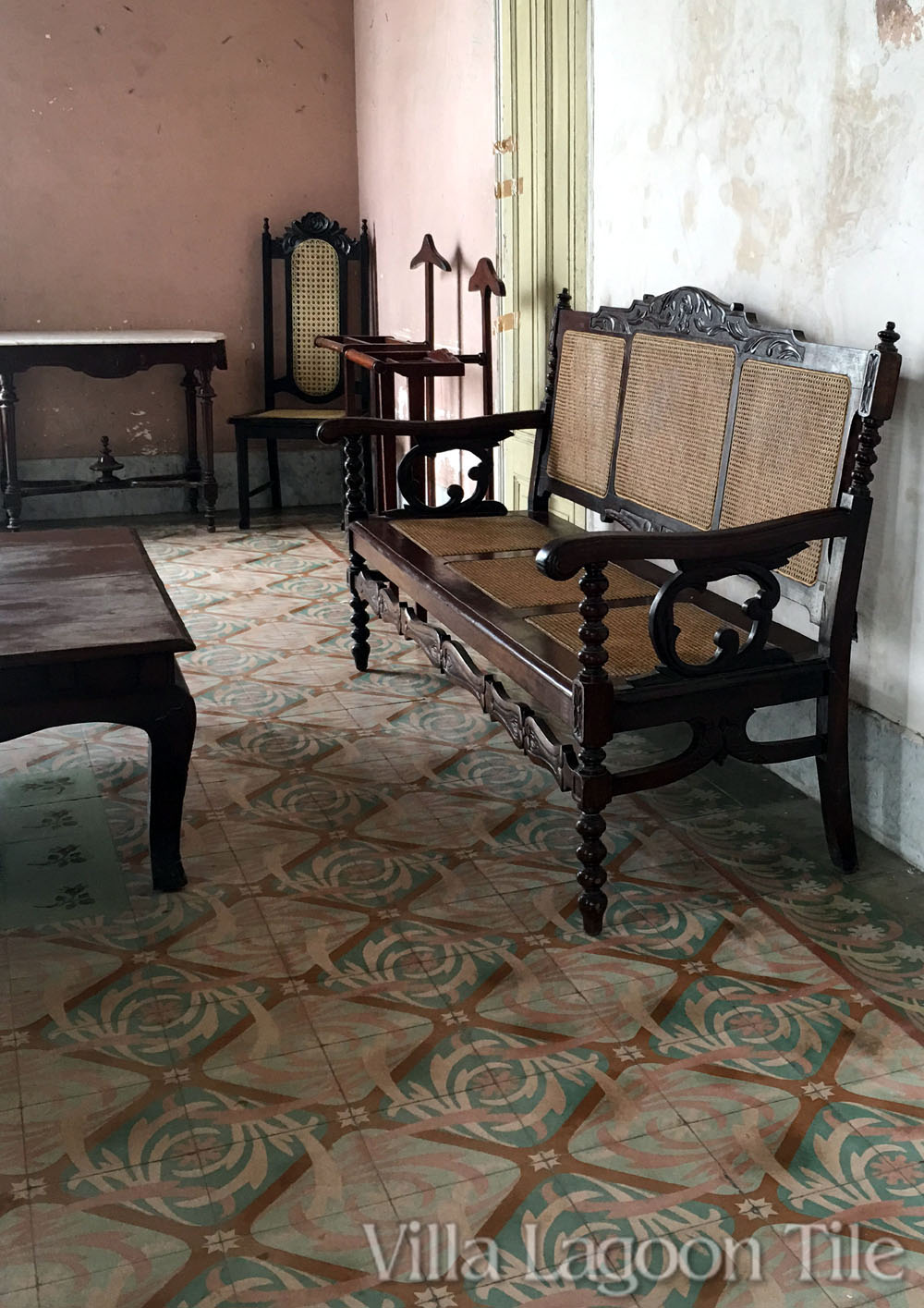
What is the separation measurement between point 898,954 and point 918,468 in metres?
0.96

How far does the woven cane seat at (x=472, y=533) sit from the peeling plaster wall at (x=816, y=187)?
774 millimetres

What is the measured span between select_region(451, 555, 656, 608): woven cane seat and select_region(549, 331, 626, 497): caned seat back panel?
0.39 meters

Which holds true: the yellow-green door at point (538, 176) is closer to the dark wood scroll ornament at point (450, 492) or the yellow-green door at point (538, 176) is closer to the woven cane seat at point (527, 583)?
the dark wood scroll ornament at point (450, 492)

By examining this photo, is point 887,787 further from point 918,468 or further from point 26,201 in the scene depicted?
point 26,201

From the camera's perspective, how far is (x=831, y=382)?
250cm

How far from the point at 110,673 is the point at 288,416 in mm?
3794

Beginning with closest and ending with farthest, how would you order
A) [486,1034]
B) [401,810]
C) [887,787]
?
[486,1034], [887,787], [401,810]

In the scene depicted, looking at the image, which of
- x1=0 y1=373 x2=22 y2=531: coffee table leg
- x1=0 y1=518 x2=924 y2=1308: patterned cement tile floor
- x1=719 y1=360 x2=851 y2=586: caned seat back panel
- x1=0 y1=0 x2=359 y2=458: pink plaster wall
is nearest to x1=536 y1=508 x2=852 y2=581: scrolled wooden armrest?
x1=719 y1=360 x2=851 y2=586: caned seat back panel

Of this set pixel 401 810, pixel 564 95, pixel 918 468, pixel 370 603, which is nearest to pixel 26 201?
pixel 564 95

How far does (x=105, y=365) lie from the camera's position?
569 cm

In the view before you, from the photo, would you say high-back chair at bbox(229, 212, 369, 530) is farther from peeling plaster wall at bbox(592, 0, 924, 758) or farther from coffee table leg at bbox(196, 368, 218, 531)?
peeling plaster wall at bbox(592, 0, 924, 758)

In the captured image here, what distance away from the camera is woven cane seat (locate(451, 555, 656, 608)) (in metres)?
2.91

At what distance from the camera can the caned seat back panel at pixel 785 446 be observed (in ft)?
8.21

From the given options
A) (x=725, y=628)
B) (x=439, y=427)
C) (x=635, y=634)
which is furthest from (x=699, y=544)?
(x=439, y=427)
